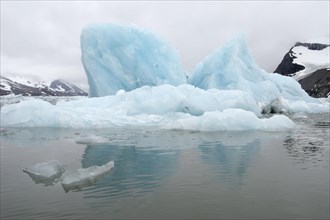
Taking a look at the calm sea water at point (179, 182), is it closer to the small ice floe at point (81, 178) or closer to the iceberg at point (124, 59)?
the small ice floe at point (81, 178)

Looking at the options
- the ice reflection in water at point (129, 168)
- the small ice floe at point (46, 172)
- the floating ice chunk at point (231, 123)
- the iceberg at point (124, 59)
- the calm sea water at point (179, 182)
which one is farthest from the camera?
the iceberg at point (124, 59)

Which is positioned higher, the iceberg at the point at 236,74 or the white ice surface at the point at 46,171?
the iceberg at the point at 236,74

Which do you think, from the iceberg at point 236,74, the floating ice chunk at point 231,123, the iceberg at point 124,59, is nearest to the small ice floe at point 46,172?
the floating ice chunk at point 231,123

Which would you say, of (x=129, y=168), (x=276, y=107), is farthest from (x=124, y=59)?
(x=129, y=168)

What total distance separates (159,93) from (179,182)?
50.9 feet

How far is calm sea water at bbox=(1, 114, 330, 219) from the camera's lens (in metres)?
5.59

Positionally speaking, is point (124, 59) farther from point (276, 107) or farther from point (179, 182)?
point (179, 182)

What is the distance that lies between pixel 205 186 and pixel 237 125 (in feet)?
35.9

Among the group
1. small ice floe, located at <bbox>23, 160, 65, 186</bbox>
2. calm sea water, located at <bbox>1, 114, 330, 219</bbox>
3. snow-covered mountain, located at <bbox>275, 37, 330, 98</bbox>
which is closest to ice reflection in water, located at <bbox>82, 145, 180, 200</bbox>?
calm sea water, located at <bbox>1, 114, 330, 219</bbox>

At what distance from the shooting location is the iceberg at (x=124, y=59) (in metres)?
28.2

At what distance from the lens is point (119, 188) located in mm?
6848

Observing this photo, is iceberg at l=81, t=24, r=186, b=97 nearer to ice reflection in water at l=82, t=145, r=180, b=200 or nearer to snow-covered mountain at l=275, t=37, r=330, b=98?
ice reflection in water at l=82, t=145, r=180, b=200

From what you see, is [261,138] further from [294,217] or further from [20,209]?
[20,209]

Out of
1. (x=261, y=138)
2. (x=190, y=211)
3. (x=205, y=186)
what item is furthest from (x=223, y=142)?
(x=190, y=211)
